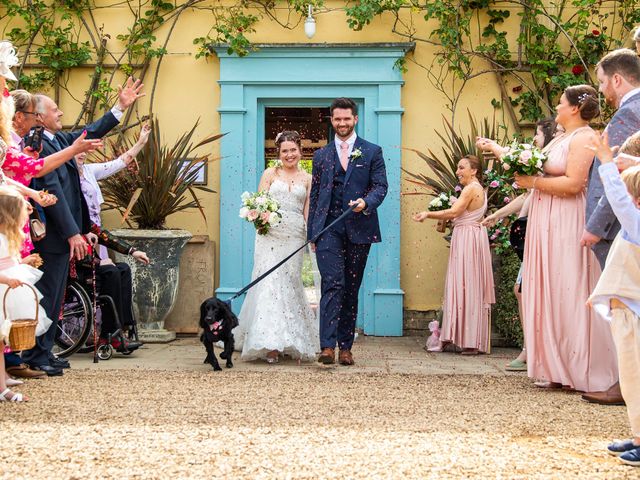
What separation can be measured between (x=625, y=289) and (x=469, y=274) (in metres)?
3.89

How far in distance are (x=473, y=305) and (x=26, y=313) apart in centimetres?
405

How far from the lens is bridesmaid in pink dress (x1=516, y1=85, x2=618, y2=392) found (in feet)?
17.4

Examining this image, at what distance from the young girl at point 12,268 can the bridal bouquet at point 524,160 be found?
2.85m

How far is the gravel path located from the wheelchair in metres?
0.82

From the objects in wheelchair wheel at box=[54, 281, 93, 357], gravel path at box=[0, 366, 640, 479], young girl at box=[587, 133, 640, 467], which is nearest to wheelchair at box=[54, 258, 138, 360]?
wheelchair wheel at box=[54, 281, 93, 357]

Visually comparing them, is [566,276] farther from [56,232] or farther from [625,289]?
[56,232]

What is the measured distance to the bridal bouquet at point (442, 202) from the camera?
7641 mm

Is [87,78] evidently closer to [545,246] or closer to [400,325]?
[400,325]

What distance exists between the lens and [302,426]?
4078 mm

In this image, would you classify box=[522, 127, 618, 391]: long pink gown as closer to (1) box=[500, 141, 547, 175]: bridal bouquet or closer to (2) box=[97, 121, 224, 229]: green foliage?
(1) box=[500, 141, 547, 175]: bridal bouquet

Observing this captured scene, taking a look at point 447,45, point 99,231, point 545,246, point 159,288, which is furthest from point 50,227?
point 447,45

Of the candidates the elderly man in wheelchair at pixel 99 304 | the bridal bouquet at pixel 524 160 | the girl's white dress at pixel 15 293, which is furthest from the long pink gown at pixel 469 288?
the girl's white dress at pixel 15 293

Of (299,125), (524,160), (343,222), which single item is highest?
(299,125)

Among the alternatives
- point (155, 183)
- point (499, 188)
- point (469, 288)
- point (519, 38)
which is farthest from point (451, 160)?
point (155, 183)
